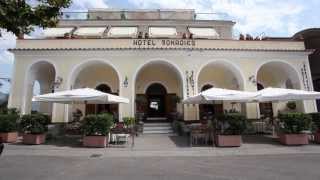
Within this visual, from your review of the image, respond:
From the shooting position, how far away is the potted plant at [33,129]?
12.4 m

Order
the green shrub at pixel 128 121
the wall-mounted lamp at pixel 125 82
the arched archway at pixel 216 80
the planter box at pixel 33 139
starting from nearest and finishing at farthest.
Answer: the planter box at pixel 33 139 → the green shrub at pixel 128 121 → the wall-mounted lamp at pixel 125 82 → the arched archway at pixel 216 80

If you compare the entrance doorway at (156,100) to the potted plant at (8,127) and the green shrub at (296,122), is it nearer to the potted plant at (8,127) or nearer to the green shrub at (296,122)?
the potted plant at (8,127)

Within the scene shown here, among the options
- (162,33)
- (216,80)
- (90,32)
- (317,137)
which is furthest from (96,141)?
(90,32)

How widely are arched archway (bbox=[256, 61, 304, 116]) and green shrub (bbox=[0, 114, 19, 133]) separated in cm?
1594

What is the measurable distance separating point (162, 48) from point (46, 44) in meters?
8.24

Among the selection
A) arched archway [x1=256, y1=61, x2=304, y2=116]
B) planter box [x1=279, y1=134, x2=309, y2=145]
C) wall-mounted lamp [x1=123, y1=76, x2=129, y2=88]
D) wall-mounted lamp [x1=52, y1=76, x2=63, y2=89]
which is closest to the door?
wall-mounted lamp [x1=123, y1=76, x2=129, y2=88]

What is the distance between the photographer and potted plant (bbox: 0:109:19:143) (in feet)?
42.4

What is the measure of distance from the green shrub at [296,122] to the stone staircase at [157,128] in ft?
23.8

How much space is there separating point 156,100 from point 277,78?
33.1 ft

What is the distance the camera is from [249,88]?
17.6 meters

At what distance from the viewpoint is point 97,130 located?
38.9 feet

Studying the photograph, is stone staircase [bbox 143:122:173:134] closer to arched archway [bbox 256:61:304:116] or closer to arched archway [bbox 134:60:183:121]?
arched archway [bbox 134:60:183:121]

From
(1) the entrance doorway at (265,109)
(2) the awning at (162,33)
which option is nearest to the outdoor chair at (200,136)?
(1) the entrance doorway at (265,109)

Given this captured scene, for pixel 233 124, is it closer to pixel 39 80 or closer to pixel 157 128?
pixel 157 128
